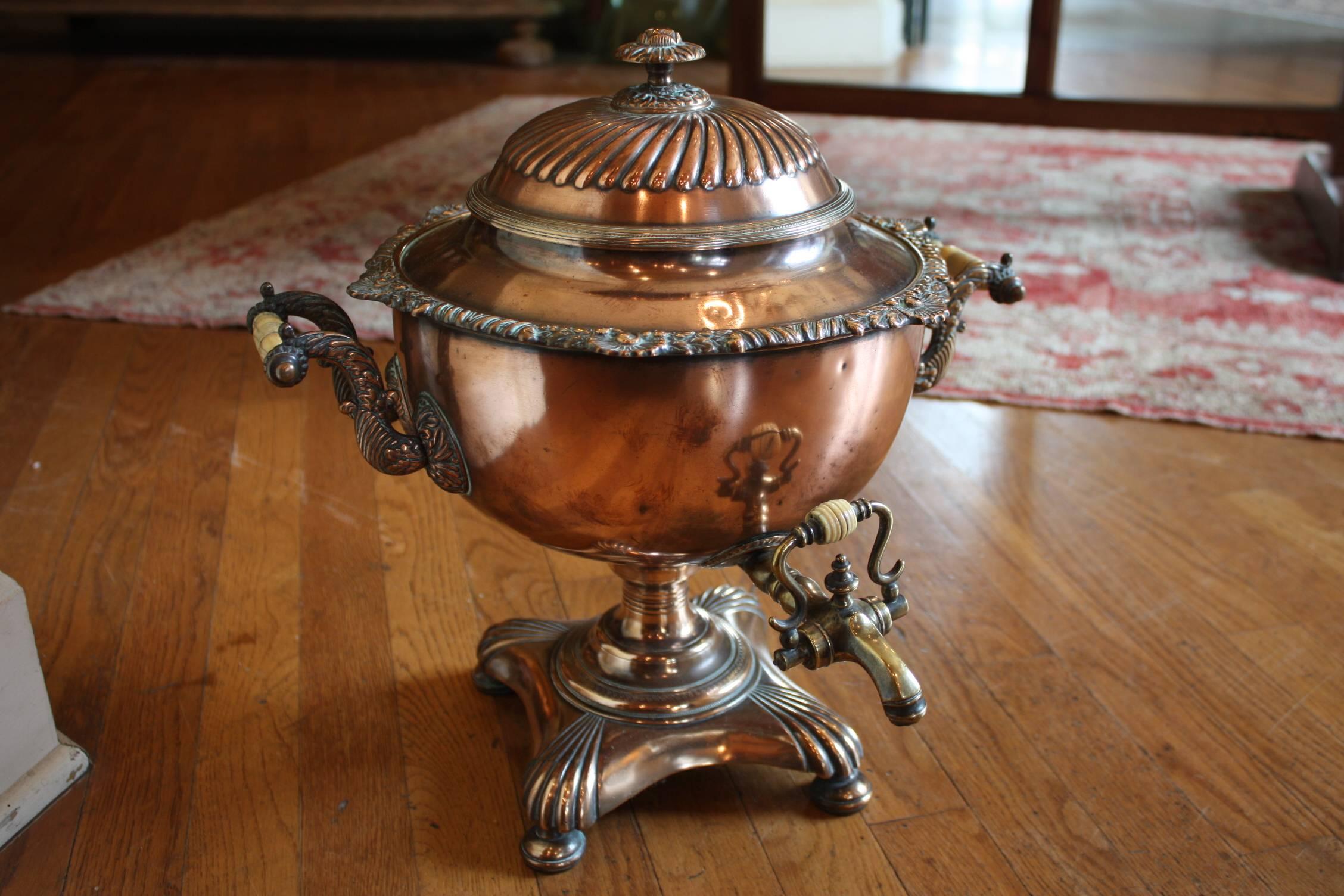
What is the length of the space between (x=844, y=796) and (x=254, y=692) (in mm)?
544

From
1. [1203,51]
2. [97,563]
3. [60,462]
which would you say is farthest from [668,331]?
[1203,51]

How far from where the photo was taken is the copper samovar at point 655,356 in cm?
81

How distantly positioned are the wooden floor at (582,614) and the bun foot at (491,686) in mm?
11

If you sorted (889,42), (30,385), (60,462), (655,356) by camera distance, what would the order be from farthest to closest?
(889,42) → (30,385) → (60,462) → (655,356)

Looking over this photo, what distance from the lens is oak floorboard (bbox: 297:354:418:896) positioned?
0.96m

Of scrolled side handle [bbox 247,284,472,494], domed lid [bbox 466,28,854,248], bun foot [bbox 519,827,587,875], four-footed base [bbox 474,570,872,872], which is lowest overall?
bun foot [bbox 519,827,587,875]

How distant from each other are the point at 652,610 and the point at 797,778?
0.61 feet

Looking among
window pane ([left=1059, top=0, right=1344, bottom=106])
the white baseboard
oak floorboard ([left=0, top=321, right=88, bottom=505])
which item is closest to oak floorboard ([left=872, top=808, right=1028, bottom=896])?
the white baseboard

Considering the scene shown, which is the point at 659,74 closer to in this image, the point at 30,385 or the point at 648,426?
the point at 648,426

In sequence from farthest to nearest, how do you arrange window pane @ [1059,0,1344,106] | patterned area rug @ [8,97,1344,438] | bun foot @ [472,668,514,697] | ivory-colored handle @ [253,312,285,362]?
window pane @ [1059,0,1344,106], patterned area rug @ [8,97,1344,438], bun foot @ [472,668,514,697], ivory-colored handle @ [253,312,285,362]

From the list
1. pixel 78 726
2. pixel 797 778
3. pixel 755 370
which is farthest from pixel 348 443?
pixel 755 370

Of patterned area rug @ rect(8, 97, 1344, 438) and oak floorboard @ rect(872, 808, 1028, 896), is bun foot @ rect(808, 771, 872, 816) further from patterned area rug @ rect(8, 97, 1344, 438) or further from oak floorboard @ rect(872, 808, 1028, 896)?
patterned area rug @ rect(8, 97, 1344, 438)

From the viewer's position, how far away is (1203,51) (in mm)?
2885

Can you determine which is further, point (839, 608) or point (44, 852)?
point (44, 852)
